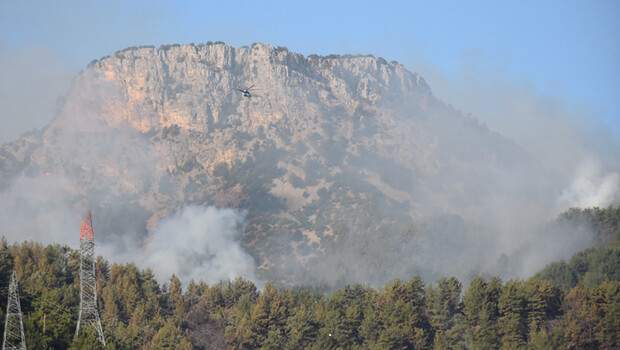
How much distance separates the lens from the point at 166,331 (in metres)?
122

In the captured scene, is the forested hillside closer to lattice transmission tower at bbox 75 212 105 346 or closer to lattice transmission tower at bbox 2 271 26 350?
lattice transmission tower at bbox 75 212 105 346

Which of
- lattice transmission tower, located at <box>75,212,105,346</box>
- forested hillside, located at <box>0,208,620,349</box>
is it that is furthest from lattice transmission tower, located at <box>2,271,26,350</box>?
forested hillside, located at <box>0,208,620,349</box>

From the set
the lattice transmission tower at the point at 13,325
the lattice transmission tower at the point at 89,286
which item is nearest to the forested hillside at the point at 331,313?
the lattice transmission tower at the point at 89,286

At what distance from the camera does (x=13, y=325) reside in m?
91.8

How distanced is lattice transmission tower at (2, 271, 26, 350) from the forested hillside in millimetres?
18638

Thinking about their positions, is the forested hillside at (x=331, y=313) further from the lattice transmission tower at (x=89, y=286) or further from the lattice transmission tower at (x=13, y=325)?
the lattice transmission tower at (x=13, y=325)

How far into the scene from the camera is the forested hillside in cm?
12438

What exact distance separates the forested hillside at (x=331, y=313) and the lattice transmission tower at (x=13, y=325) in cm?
1864

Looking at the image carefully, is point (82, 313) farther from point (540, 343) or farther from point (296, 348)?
point (540, 343)

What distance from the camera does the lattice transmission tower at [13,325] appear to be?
281 feet

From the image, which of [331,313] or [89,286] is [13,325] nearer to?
[89,286]

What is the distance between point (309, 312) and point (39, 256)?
96.0ft

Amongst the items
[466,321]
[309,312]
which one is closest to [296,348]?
[309,312]

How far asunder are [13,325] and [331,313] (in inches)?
1821
